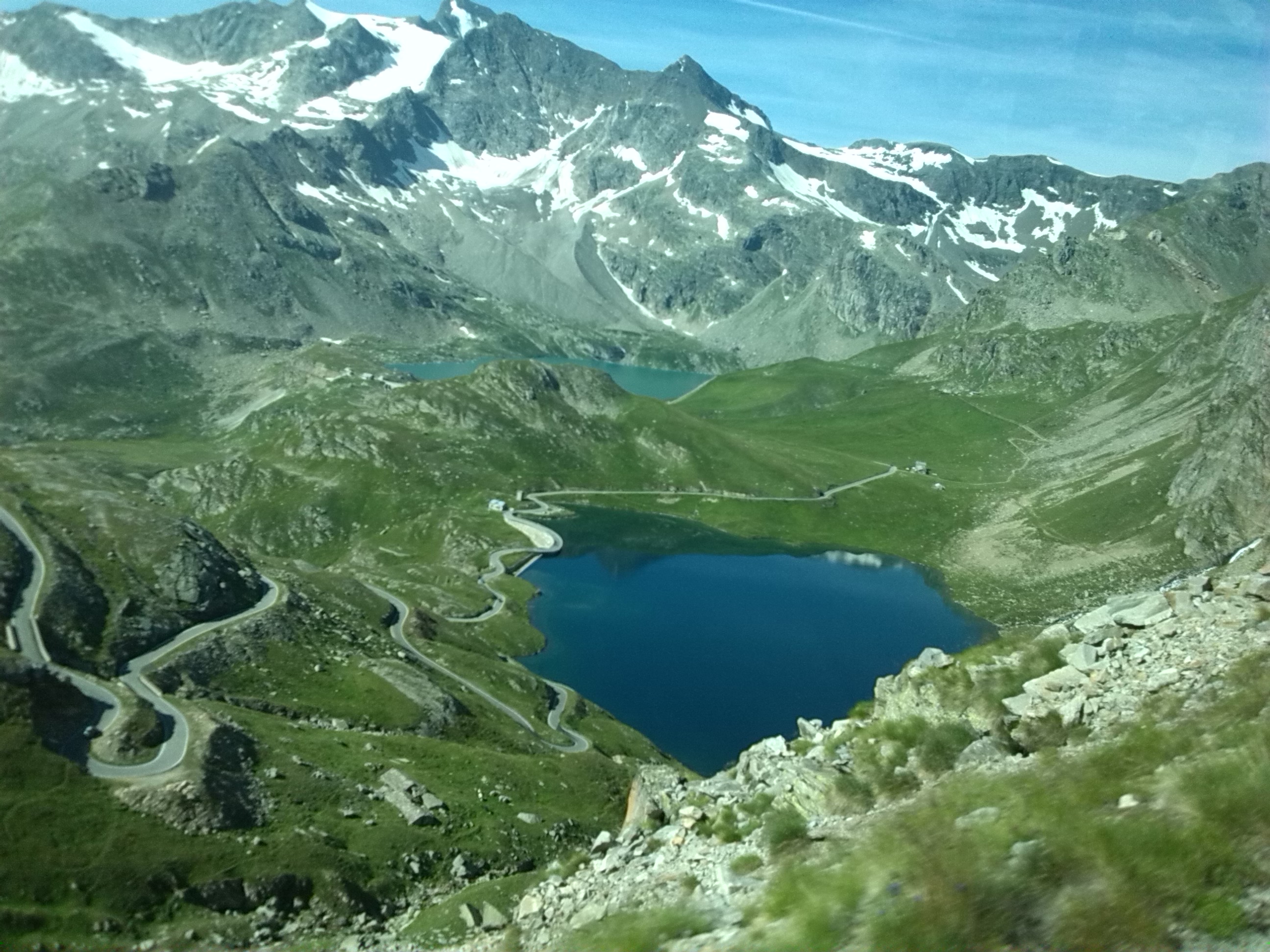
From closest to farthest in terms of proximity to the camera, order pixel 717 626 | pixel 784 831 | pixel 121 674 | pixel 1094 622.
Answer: pixel 784 831, pixel 1094 622, pixel 121 674, pixel 717 626

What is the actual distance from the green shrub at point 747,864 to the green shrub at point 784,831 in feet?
1.22

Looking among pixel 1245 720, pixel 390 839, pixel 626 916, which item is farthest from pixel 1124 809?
pixel 390 839

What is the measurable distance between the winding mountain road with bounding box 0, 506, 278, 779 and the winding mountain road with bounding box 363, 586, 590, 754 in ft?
42.1

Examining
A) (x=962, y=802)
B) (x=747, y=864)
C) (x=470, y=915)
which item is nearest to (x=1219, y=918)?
(x=962, y=802)

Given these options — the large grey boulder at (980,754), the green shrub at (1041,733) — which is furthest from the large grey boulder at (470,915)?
the green shrub at (1041,733)

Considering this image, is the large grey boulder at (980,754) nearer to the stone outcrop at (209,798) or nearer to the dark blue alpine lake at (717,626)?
the stone outcrop at (209,798)

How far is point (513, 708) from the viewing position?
77000 mm

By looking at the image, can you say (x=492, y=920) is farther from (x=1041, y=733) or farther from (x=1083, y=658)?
(x=1083, y=658)

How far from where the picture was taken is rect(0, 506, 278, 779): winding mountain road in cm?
4200

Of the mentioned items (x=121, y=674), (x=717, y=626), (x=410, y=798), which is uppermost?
(x=410, y=798)

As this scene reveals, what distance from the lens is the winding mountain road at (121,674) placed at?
138 feet

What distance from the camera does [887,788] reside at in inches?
867

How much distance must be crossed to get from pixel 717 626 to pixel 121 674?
87.1 m

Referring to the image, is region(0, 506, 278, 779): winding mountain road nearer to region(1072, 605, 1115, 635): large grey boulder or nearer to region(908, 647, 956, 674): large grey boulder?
region(908, 647, 956, 674): large grey boulder
